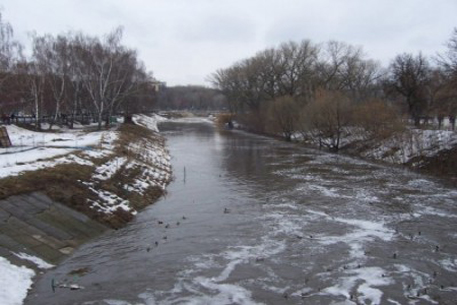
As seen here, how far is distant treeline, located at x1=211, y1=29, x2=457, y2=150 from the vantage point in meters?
46.7

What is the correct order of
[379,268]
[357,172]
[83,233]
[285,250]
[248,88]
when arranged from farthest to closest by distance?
1. [248,88]
2. [357,172]
3. [83,233]
4. [285,250]
5. [379,268]

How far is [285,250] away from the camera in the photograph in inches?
642

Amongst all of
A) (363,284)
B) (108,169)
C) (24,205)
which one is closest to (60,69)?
(108,169)

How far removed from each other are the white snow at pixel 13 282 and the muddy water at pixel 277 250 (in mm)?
326

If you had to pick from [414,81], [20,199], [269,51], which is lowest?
[20,199]

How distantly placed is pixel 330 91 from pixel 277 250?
4678 centimetres

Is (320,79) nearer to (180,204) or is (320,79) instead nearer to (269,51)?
(269,51)

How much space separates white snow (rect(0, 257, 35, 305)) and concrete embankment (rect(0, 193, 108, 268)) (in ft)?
1.45

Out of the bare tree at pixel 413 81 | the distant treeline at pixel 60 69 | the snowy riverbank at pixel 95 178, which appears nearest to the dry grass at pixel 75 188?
the snowy riverbank at pixel 95 178

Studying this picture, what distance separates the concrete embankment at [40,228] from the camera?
588 inches

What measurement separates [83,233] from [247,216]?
7472mm

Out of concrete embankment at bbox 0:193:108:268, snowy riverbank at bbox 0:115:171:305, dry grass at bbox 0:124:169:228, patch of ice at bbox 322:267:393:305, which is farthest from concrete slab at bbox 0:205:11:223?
patch of ice at bbox 322:267:393:305

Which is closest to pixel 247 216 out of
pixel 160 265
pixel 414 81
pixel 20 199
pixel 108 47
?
pixel 160 265

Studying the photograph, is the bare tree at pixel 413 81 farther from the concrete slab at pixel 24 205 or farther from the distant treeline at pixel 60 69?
the concrete slab at pixel 24 205
